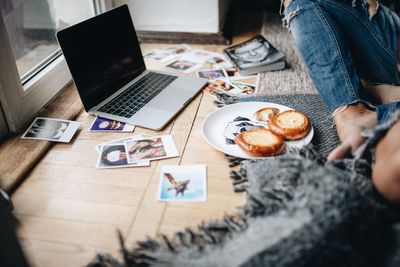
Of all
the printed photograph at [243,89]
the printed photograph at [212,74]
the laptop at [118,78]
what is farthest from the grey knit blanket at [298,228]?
the printed photograph at [212,74]

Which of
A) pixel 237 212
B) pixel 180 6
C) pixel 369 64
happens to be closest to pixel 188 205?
pixel 237 212

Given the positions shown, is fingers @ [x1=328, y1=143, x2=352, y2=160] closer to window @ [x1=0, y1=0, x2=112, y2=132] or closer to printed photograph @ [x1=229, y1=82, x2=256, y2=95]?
printed photograph @ [x1=229, y1=82, x2=256, y2=95]

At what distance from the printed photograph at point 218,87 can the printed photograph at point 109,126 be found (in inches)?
15.2

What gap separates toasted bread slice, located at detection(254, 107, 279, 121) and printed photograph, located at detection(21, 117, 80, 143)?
607 millimetres

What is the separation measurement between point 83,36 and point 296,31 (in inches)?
29.7

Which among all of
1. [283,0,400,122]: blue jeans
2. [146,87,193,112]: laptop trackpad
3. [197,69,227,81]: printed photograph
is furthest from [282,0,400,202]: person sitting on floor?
[146,87,193,112]: laptop trackpad

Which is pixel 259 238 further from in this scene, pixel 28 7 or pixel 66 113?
pixel 28 7

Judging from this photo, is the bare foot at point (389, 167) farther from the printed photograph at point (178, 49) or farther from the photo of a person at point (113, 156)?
the printed photograph at point (178, 49)

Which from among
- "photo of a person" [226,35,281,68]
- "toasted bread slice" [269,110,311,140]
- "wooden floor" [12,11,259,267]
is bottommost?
"wooden floor" [12,11,259,267]

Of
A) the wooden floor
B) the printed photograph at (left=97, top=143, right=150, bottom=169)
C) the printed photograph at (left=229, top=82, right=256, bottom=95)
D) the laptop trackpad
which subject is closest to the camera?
the wooden floor

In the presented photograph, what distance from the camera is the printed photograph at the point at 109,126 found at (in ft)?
4.27

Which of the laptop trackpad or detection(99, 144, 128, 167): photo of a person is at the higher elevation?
the laptop trackpad

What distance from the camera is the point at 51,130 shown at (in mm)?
1292

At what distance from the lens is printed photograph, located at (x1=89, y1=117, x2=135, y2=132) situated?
1.30m
